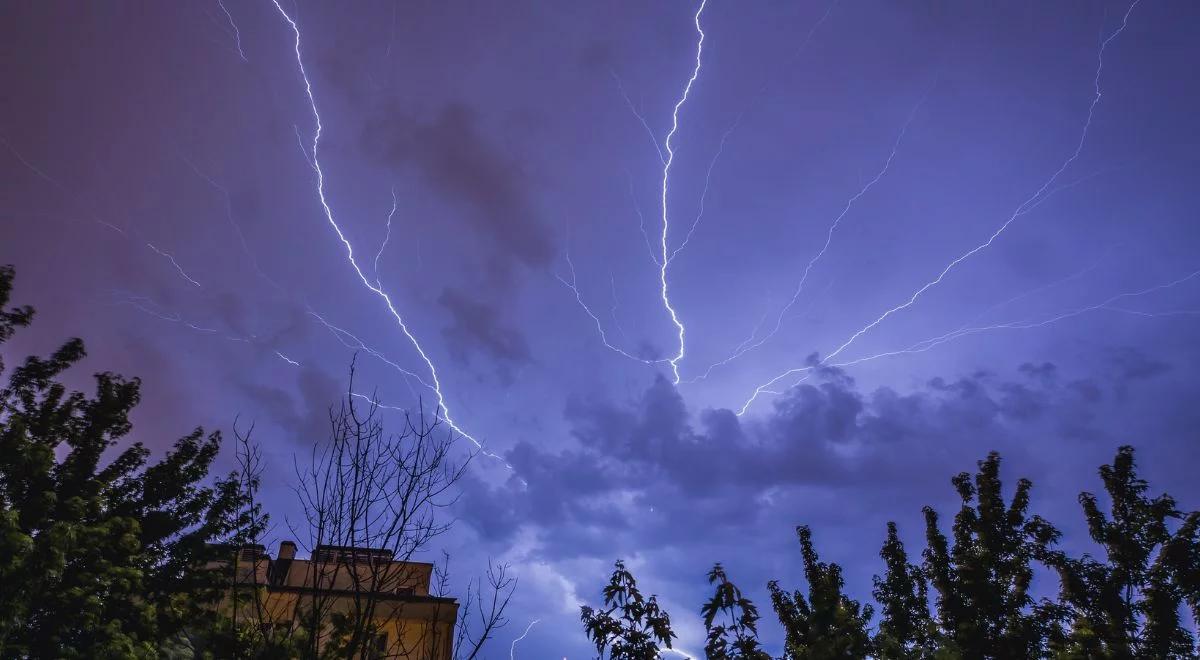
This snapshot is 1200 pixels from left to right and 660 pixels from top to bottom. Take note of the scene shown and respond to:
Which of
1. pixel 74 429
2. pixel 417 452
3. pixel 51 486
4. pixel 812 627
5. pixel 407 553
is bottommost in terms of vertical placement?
pixel 812 627

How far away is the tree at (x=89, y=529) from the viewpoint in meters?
7.38

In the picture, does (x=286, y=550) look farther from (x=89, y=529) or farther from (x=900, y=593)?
(x=900, y=593)

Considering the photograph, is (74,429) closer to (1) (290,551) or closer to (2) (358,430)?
(2) (358,430)

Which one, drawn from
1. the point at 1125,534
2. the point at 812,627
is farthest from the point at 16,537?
the point at 1125,534

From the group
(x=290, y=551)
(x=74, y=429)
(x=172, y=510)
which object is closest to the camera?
(x=74, y=429)

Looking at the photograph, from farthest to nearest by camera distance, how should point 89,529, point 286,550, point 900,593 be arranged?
point 286,550 < point 900,593 < point 89,529

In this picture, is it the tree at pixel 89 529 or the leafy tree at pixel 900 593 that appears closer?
the tree at pixel 89 529

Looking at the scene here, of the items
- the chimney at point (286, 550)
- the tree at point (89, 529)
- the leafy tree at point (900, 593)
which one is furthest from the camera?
the chimney at point (286, 550)

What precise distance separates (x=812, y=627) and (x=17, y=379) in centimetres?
1298

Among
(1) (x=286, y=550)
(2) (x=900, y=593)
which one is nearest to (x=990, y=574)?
(2) (x=900, y=593)

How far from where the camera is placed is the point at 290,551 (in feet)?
68.4

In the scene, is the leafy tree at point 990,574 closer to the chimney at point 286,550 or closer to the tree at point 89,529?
the tree at point 89,529

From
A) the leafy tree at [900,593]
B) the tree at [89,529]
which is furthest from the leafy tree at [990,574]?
the tree at [89,529]

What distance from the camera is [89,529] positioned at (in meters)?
8.32
